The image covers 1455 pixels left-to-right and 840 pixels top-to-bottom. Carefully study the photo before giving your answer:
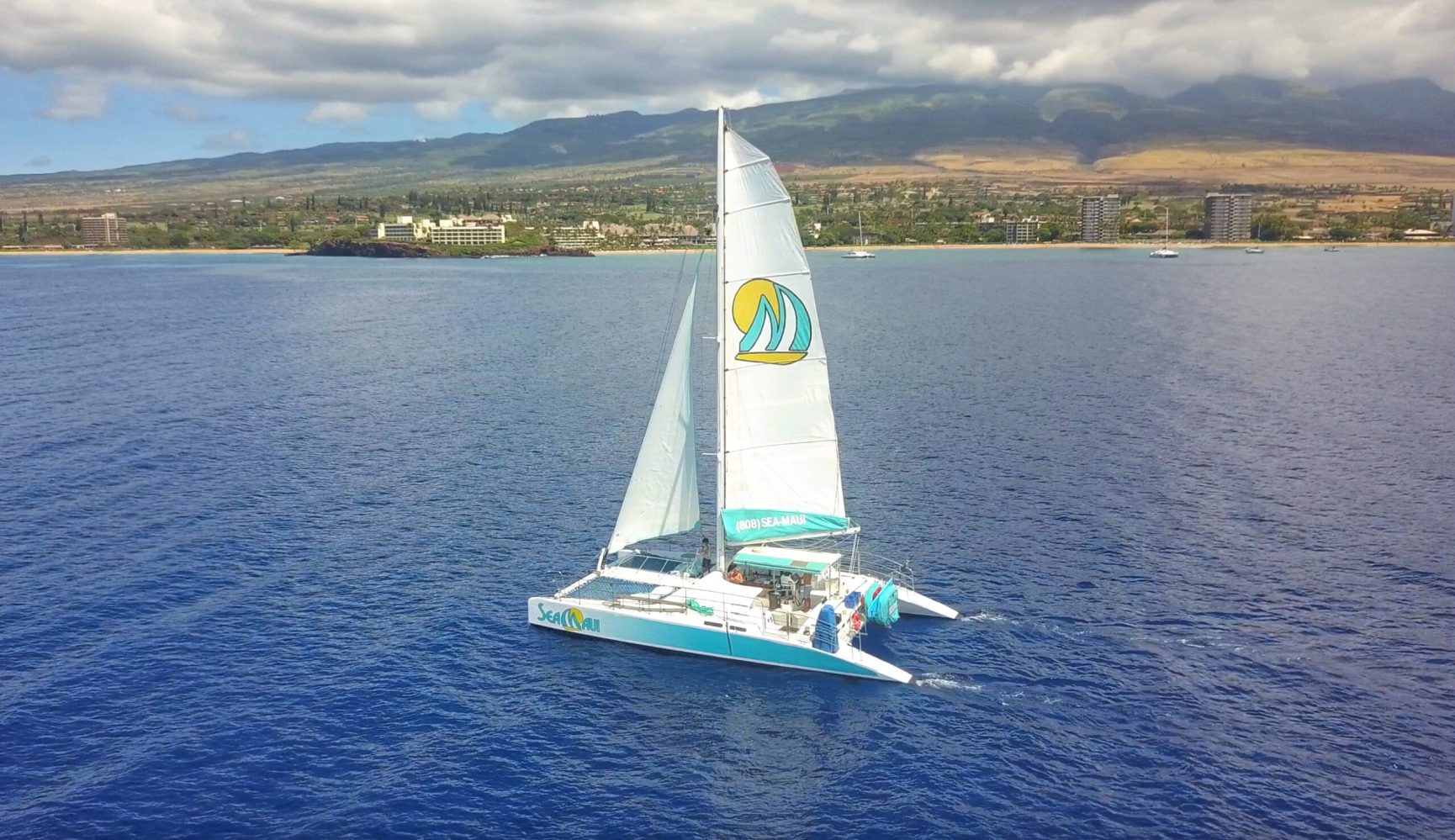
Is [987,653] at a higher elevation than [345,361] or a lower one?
lower

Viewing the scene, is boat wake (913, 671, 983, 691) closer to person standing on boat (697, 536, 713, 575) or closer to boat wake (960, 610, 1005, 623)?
boat wake (960, 610, 1005, 623)

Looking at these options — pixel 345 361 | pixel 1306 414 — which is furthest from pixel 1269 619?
pixel 345 361

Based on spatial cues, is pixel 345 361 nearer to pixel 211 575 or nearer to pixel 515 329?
pixel 515 329

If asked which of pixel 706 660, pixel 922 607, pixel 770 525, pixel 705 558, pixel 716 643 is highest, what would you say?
pixel 770 525

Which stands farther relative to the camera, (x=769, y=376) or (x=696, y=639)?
(x=769, y=376)

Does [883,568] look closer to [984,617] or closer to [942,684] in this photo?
[984,617]

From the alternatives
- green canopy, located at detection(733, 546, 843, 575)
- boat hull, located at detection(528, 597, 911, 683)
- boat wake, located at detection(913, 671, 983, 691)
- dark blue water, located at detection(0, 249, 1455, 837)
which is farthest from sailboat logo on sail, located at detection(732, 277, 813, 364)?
boat wake, located at detection(913, 671, 983, 691)

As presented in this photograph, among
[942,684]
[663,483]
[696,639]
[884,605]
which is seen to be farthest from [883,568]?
[696,639]
